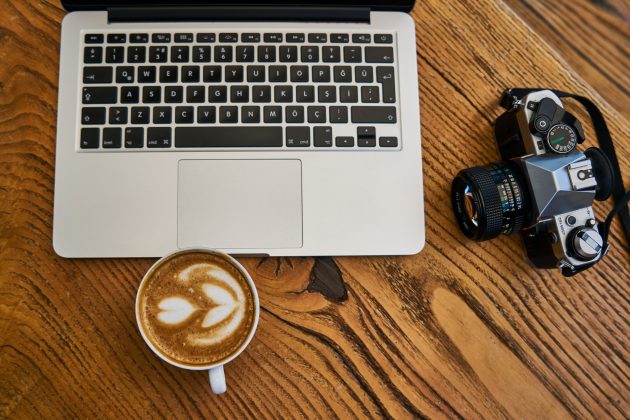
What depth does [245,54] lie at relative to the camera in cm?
70

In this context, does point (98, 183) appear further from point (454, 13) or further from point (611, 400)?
point (611, 400)

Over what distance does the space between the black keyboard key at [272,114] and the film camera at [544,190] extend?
10.2 inches

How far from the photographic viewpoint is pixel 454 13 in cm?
75

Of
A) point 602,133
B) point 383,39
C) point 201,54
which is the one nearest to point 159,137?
point 201,54

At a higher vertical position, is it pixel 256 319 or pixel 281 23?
pixel 281 23

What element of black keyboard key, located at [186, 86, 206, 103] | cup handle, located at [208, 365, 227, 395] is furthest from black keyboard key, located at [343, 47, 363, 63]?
cup handle, located at [208, 365, 227, 395]

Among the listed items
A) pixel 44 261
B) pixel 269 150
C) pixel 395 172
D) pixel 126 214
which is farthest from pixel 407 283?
pixel 44 261

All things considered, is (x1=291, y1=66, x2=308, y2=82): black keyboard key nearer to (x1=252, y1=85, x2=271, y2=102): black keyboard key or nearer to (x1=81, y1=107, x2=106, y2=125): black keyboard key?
(x1=252, y1=85, x2=271, y2=102): black keyboard key

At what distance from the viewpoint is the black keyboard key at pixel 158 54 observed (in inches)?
27.4

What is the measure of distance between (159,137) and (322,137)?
220 millimetres

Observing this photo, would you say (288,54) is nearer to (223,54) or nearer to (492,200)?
(223,54)

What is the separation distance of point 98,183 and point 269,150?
0.76 ft

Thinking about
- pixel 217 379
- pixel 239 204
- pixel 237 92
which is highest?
pixel 237 92

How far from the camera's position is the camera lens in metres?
0.64
